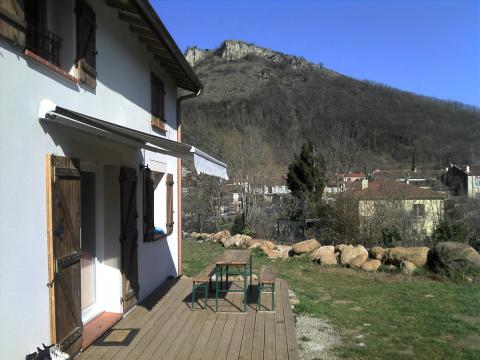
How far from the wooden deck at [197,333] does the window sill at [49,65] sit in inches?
110

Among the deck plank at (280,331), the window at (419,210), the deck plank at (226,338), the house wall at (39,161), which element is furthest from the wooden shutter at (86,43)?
the window at (419,210)

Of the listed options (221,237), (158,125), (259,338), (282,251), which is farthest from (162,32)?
(221,237)

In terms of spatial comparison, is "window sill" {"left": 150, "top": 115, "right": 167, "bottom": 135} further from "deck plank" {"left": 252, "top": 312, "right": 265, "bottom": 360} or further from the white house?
"deck plank" {"left": 252, "top": 312, "right": 265, "bottom": 360}

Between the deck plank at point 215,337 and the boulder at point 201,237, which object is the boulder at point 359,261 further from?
the boulder at point 201,237

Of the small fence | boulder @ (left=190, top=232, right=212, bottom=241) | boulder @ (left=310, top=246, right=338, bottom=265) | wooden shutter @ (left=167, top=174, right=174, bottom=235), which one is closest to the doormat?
wooden shutter @ (left=167, top=174, right=174, bottom=235)

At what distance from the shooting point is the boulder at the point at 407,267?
1225 cm

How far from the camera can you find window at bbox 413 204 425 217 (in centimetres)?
1564

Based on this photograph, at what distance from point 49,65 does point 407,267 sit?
1092cm

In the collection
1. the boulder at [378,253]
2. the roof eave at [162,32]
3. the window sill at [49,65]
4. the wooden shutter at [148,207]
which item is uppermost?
the roof eave at [162,32]

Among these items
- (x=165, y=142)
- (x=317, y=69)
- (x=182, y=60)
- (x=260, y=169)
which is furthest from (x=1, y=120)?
(x=317, y=69)

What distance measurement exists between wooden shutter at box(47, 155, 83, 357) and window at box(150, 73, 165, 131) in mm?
3680

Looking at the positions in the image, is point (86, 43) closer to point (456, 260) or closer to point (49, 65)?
point (49, 65)

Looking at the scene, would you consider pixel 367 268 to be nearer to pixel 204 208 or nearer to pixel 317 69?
pixel 204 208

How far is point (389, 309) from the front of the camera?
881cm
